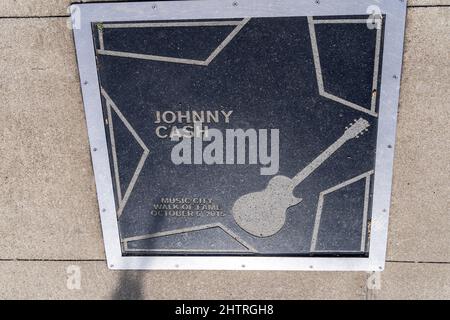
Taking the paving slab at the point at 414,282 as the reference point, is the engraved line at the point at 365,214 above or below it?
above

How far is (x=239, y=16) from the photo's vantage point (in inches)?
71.4

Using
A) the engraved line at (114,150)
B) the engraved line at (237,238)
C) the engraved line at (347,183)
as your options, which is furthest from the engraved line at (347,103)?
the engraved line at (114,150)

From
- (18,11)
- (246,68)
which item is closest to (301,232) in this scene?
(246,68)

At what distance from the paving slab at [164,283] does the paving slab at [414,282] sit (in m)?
0.14

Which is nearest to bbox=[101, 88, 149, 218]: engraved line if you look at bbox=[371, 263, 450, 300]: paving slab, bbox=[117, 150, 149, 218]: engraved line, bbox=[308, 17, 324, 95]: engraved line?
bbox=[117, 150, 149, 218]: engraved line

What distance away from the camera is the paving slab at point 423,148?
183 centimetres

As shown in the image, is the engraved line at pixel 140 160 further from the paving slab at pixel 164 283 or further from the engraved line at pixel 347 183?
the engraved line at pixel 347 183

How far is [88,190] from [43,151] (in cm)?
33

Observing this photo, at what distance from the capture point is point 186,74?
190 cm

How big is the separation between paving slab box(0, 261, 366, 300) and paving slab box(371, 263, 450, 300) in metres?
0.14

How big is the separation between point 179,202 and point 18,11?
1.31 metres

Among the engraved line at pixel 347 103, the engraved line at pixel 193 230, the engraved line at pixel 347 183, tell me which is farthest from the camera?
the engraved line at pixel 193 230

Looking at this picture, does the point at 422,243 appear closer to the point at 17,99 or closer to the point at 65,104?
the point at 65,104

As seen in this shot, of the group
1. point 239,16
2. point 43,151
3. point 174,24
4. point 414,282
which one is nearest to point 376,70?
point 239,16
